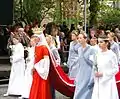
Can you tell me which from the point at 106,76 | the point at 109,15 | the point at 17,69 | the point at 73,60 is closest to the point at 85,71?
the point at 106,76

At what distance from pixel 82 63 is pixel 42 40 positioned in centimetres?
93

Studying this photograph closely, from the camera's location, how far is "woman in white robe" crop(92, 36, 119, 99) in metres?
8.36

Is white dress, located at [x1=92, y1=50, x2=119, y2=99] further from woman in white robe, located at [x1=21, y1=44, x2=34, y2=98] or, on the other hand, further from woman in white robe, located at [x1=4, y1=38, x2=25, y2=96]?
woman in white robe, located at [x1=4, y1=38, x2=25, y2=96]

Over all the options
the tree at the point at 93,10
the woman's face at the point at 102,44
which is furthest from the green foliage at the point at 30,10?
the woman's face at the point at 102,44

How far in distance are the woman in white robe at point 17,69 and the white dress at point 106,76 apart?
3869mm

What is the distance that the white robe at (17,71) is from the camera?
11.9 metres

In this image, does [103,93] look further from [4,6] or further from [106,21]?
[106,21]

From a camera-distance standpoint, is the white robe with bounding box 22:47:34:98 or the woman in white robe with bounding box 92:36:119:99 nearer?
the woman in white robe with bounding box 92:36:119:99

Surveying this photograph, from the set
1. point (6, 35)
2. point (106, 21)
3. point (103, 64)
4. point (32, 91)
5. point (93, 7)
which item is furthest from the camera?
point (106, 21)

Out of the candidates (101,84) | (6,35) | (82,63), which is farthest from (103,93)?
(6,35)

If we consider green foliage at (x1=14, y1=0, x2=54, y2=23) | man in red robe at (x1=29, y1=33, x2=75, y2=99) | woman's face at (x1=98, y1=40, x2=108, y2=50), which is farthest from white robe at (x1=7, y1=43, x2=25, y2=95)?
green foliage at (x1=14, y1=0, x2=54, y2=23)

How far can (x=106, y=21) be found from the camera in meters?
29.8

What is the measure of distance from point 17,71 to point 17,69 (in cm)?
6

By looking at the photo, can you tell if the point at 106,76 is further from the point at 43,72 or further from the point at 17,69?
the point at 17,69
